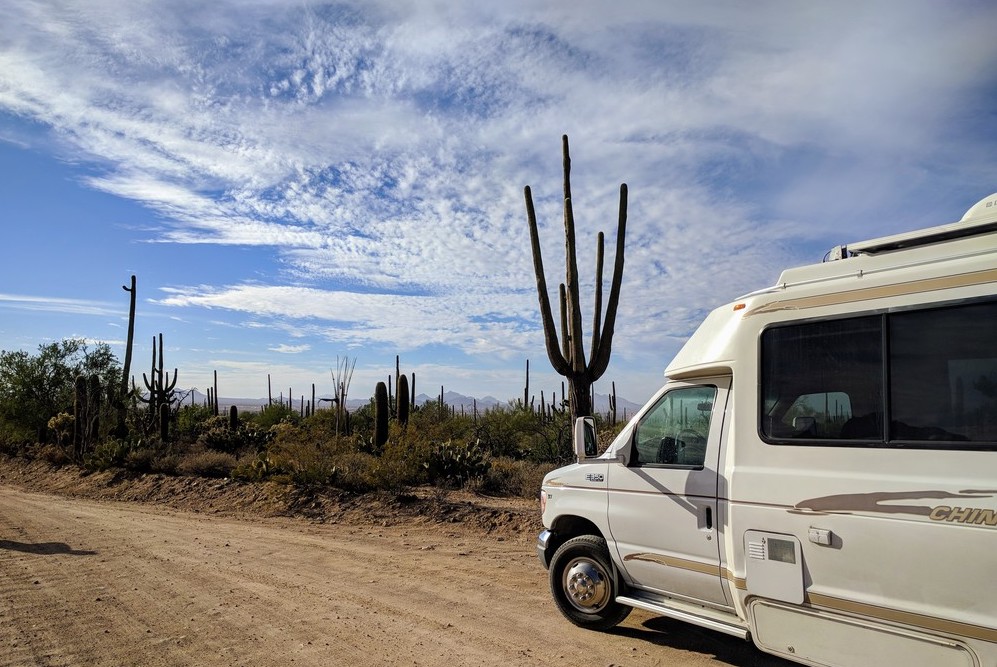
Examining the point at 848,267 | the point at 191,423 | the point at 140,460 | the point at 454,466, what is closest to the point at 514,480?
the point at 454,466

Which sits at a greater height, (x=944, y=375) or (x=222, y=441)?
(x=944, y=375)

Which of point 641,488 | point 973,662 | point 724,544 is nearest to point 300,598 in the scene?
point 641,488

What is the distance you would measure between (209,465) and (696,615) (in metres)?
15.2

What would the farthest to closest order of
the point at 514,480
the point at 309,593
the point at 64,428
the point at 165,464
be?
1. the point at 64,428
2. the point at 165,464
3. the point at 514,480
4. the point at 309,593

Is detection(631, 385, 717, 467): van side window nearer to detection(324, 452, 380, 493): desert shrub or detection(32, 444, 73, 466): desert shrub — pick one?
detection(324, 452, 380, 493): desert shrub

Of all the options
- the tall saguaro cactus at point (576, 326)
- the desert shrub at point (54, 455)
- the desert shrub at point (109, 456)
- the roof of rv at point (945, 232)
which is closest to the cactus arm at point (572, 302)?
the tall saguaro cactus at point (576, 326)

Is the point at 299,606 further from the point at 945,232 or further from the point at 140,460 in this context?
the point at 140,460

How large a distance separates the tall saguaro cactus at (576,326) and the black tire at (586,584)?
23.1ft

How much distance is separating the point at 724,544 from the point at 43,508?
14.5 meters

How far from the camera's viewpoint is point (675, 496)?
5621 mm

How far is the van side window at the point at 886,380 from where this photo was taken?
411 centimetres

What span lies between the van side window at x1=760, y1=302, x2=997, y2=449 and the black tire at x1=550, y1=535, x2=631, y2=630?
2025mm

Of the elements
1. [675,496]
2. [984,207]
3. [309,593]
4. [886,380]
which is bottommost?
[309,593]

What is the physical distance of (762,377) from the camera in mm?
5188
